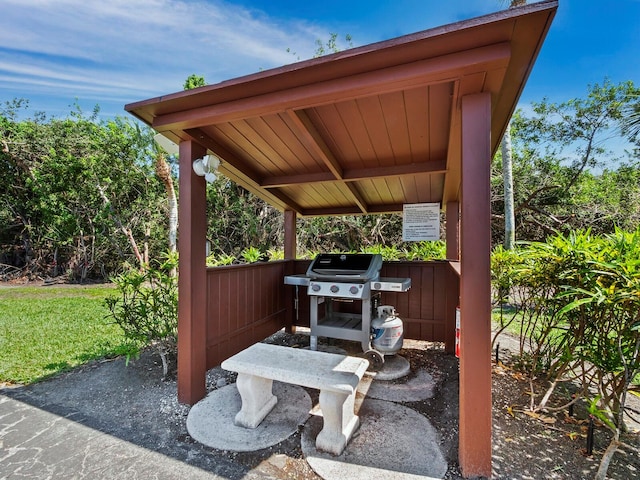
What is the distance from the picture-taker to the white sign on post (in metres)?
4.32

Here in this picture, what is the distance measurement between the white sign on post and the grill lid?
1117 mm

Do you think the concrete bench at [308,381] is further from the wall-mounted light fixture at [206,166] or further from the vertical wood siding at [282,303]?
the wall-mounted light fixture at [206,166]

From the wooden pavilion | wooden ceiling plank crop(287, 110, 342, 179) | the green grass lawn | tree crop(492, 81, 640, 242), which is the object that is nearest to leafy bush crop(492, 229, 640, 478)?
the wooden pavilion

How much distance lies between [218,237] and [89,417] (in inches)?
303

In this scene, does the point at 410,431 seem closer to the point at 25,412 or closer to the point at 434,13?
the point at 25,412

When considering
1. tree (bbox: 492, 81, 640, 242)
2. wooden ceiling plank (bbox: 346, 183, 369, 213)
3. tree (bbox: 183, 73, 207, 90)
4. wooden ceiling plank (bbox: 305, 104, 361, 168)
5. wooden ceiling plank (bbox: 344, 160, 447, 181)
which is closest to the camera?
wooden ceiling plank (bbox: 305, 104, 361, 168)

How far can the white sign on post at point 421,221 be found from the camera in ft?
14.2

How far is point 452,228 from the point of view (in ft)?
14.0

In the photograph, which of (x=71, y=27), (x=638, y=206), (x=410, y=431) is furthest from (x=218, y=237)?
(x=638, y=206)

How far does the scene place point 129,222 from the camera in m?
9.74

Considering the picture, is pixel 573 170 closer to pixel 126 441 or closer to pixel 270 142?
pixel 270 142

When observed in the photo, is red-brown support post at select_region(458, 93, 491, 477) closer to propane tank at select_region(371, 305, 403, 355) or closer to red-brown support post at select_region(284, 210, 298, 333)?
propane tank at select_region(371, 305, 403, 355)

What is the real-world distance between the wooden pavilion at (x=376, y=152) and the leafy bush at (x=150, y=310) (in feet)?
1.89

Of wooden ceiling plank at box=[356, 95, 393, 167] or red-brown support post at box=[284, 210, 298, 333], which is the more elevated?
wooden ceiling plank at box=[356, 95, 393, 167]
